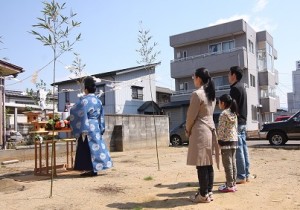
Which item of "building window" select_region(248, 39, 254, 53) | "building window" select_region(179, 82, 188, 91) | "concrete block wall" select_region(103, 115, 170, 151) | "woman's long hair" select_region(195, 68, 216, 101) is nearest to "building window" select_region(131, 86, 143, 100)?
"building window" select_region(179, 82, 188, 91)

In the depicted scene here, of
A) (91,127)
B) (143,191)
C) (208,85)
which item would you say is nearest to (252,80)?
(91,127)

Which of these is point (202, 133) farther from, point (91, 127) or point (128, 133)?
point (128, 133)

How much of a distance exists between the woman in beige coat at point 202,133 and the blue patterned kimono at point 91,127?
272cm

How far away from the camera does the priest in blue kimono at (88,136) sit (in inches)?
264

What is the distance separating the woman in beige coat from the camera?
4418mm

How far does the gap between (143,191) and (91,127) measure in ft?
6.92

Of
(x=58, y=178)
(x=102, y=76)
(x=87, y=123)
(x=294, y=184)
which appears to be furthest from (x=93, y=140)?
(x=102, y=76)

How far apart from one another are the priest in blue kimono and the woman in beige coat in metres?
2.73

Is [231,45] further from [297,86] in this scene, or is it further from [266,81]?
[297,86]

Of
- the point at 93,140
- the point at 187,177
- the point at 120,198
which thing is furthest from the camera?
the point at 93,140

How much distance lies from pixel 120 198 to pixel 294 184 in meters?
2.79

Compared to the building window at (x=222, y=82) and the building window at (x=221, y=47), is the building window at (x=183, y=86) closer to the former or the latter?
the building window at (x=222, y=82)

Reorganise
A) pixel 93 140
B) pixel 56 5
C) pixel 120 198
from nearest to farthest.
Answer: pixel 120 198 → pixel 56 5 → pixel 93 140

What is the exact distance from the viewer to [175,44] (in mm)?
30938
